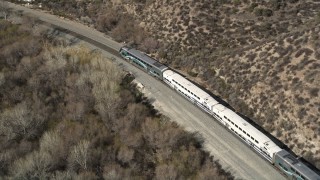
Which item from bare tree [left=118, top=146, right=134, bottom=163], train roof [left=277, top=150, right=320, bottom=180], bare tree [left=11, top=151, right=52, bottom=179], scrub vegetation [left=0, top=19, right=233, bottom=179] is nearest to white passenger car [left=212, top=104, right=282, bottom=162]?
train roof [left=277, top=150, right=320, bottom=180]

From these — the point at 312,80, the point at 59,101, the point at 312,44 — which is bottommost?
the point at 59,101

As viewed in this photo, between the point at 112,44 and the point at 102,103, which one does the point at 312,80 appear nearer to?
the point at 102,103

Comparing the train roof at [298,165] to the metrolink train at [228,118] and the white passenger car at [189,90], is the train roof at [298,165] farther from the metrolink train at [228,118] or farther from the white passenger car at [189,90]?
the white passenger car at [189,90]

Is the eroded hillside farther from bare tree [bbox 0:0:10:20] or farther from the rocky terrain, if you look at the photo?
bare tree [bbox 0:0:10:20]

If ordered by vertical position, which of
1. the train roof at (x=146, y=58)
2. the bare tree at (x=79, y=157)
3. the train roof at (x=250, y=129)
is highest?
the train roof at (x=146, y=58)

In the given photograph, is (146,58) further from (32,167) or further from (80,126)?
(32,167)

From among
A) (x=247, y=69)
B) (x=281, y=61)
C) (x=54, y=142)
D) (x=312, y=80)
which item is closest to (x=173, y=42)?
(x=247, y=69)

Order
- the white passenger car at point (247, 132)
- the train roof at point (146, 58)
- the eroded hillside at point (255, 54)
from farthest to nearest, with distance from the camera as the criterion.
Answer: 1. the train roof at point (146, 58)
2. the eroded hillside at point (255, 54)
3. the white passenger car at point (247, 132)

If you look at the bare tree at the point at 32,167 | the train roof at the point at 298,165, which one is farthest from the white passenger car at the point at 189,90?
the bare tree at the point at 32,167
